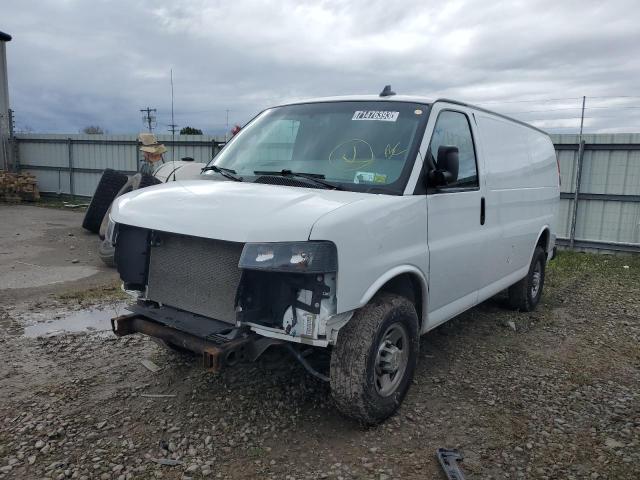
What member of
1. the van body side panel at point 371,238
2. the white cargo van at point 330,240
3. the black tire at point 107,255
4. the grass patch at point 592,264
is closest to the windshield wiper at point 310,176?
the white cargo van at point 330,240

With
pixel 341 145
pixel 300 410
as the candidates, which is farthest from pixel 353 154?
pixel 300 410

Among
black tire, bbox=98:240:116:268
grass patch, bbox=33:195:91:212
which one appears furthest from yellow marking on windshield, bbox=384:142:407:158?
grass patch, bbox=33:195:91:212

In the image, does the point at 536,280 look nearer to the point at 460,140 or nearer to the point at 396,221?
the point at 460,140

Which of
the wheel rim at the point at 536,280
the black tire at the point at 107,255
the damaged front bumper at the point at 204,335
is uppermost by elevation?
the damaged front bumper at the point at 204,335

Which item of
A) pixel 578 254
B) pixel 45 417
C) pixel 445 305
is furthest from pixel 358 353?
pixel 578 254

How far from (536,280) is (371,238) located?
13.9 ft

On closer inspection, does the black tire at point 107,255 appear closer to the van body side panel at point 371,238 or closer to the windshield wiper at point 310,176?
the windshield wiper at point 310,176

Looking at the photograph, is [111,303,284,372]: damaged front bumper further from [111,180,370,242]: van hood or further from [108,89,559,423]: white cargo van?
[111,180,370,242]: van hood

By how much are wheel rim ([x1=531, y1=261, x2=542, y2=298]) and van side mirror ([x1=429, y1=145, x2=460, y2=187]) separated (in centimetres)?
326

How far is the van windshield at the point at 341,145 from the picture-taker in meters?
3.70

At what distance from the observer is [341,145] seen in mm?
3934

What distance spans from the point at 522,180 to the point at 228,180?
3253mm

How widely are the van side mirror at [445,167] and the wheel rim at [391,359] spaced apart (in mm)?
1071

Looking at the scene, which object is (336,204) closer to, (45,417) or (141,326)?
(141,326)
